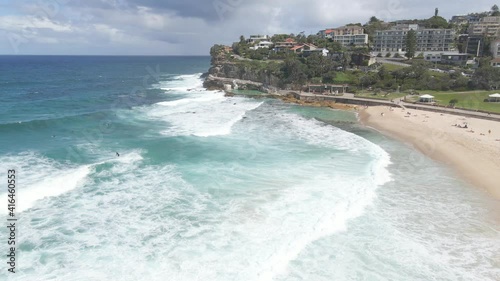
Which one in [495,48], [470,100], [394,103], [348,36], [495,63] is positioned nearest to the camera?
[470,100]

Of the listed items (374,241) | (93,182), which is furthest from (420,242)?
(93,182)

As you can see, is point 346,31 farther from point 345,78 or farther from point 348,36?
point 345,78

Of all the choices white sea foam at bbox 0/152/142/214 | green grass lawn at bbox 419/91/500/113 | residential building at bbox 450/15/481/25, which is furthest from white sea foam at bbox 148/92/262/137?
residential building at bbox 450/15/481/25

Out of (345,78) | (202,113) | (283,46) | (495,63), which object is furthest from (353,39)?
(202,113)

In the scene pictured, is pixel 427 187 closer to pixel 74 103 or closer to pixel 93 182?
pixel 93 182

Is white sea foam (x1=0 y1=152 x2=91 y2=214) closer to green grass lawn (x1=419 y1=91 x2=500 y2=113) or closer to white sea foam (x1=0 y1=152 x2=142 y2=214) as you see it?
white sea foam (x1=0 y1=152 x2=142 y2=214)

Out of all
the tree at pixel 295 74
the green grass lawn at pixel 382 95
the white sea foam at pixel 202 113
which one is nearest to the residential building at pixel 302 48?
the tree at pixel 295 74
